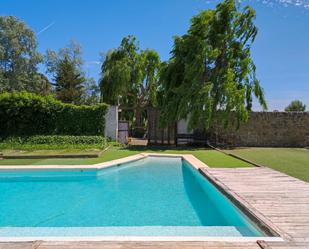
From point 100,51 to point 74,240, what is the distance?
1286 inches

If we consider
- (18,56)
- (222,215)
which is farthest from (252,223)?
(18,56)

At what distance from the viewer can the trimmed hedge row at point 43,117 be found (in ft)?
49.3

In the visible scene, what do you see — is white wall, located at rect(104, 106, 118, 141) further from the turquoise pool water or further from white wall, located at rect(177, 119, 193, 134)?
the turquoise pool water

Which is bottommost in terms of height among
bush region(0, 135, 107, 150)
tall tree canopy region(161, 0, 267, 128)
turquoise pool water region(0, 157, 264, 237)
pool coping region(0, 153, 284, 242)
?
turquoise pool water region(0, 157, 264, 237)

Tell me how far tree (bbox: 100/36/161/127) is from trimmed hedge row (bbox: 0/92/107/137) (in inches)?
332

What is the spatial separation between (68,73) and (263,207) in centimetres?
2850

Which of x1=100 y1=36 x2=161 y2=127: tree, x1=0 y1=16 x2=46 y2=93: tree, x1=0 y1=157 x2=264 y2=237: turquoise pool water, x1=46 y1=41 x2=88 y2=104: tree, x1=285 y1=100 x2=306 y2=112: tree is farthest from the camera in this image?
x1=285 y1=100 x2=306 y2=112: tree

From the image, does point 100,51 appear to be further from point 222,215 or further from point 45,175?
point 222,215

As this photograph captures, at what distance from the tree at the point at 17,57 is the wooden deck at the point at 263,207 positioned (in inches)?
1003

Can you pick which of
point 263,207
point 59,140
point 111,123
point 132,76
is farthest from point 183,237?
point 132,76

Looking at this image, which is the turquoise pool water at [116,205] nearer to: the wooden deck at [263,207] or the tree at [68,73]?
the wooden deck at [263,207]

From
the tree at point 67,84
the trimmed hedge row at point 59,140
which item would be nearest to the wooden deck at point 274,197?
the trimmed hedge row at point 59,140

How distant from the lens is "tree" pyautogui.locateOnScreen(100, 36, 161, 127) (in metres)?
23.9

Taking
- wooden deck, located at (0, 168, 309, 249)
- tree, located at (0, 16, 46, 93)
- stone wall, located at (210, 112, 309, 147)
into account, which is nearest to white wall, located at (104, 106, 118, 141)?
stone wall, located at (210, 112, 309, 147)
